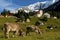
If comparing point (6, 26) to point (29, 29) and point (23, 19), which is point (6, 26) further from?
point (23, 19)

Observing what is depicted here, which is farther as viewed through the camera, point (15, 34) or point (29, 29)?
point (29, 29)

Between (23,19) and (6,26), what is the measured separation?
74.4 metres

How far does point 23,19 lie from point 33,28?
64.3 meters

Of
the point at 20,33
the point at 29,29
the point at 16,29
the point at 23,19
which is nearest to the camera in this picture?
the point at 16,29

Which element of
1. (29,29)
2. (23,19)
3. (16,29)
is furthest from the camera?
(23,19)

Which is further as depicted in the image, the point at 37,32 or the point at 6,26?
the point at 37,32

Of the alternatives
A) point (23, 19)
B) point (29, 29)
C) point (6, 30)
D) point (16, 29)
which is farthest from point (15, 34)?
point (23, 19)

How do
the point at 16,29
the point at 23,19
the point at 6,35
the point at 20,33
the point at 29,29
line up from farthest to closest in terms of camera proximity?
the point at 23,19 < the point at 29,29 < the point at 20,33 < the point at 16,29 < the point at 6,35

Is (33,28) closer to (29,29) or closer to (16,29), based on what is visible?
(29,29)

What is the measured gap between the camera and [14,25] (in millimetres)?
29969

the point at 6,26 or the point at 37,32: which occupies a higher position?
the point at 6,26

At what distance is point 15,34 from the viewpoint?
31.1m

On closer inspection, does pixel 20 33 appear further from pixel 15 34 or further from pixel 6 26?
pixel 6 26

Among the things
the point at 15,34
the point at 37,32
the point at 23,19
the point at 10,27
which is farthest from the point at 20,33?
the point at 23,19
